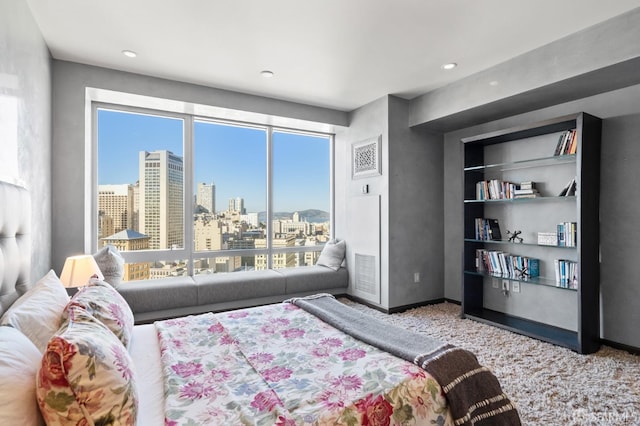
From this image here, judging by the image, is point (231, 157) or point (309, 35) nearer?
point (309, 35)

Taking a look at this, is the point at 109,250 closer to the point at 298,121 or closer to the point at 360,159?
the point at 298,121

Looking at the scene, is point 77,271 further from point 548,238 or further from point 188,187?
point 548,238

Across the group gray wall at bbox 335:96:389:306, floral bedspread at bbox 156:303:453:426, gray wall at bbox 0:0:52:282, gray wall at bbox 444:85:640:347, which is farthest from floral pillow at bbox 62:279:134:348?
gray wall at bbox 444:85:640:347

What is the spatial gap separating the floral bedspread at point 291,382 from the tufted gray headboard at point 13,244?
755 millimetres

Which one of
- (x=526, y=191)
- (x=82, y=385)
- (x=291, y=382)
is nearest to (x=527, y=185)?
(x=526, y=191)

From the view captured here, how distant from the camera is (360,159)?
181 inches

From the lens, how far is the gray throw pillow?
11.1ft

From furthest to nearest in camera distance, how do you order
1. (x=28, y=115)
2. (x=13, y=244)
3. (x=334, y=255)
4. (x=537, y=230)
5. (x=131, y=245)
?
1. (x=334, y=255)
2. (x=131, y=245)
3. (x=537, y=230)
4. (x=28, y=115)
5. (x=13, y=244)

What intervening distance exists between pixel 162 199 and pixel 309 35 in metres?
2.69

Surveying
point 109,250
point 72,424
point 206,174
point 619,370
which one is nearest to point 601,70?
point 619,370

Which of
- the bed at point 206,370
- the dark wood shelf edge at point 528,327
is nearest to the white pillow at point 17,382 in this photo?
the bed at point 206,370

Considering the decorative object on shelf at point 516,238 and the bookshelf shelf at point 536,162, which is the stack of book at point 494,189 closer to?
the bookshelf shelf at point 536,162

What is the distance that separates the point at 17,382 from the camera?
37.9 inches

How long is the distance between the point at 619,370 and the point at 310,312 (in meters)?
2.42
